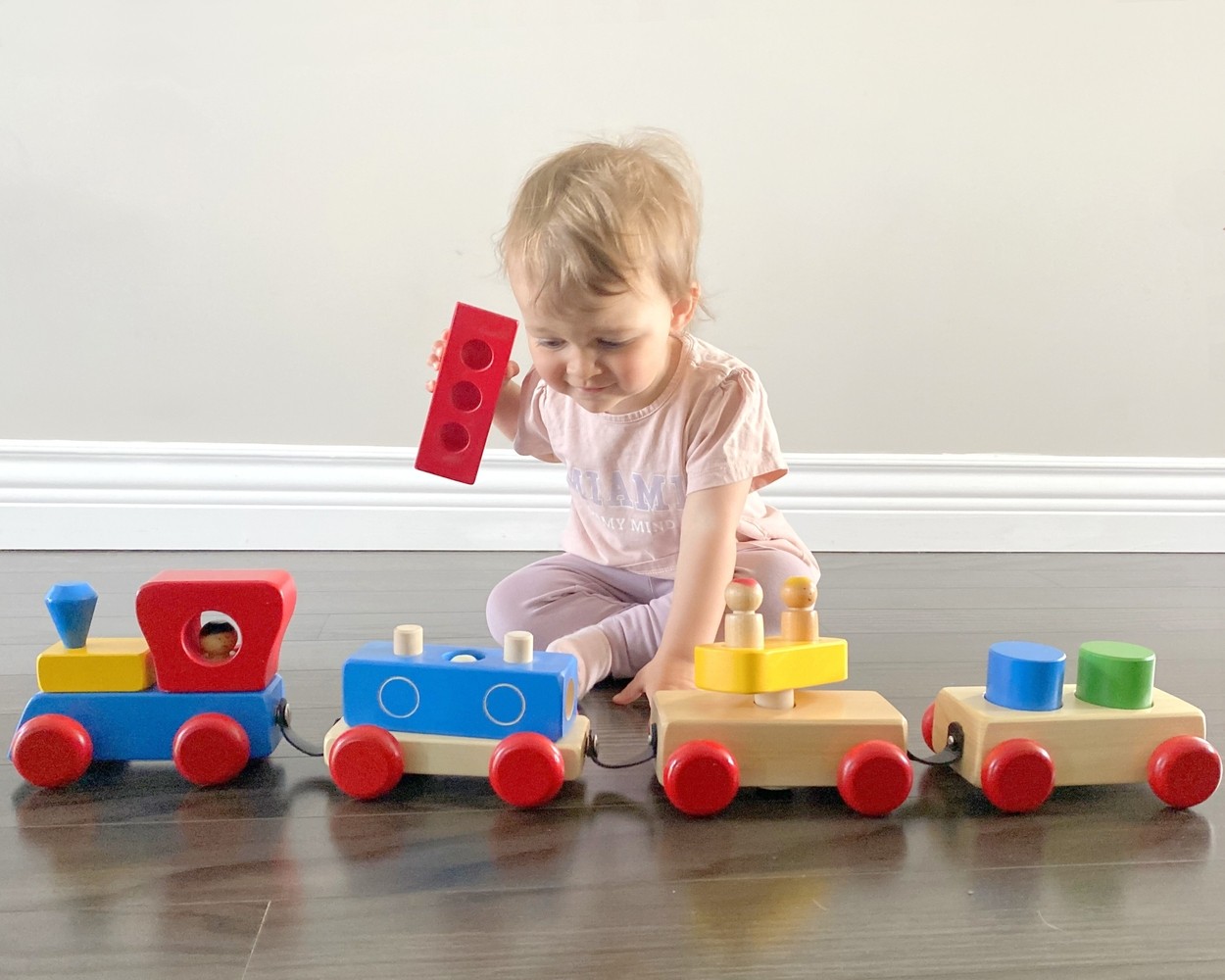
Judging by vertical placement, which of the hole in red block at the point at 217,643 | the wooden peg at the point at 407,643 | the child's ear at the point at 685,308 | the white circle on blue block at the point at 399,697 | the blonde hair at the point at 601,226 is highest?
the blonde hair at the point at 601,226

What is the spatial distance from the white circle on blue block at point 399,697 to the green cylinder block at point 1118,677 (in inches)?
17.2

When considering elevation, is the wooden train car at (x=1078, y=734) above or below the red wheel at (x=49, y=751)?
above

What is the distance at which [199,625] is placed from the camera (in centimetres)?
75

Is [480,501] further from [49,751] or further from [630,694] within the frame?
[49,751]

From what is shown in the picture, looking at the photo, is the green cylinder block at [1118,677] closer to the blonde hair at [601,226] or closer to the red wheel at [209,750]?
the blonde hair at [601,226]

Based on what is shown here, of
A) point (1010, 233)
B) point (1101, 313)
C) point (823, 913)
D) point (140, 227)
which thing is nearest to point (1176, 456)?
point (1101, 313)

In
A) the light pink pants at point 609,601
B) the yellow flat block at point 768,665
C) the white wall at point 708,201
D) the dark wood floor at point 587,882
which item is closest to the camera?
the dark wood floor at point 587,882

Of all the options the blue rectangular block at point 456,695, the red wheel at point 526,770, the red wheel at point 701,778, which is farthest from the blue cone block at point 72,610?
the red wheel at point 701,778

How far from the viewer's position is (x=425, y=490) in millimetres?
1486

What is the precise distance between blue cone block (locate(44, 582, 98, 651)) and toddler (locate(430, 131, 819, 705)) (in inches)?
13.5

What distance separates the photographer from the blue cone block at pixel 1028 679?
708mm

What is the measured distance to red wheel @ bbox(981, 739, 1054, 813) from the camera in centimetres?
69

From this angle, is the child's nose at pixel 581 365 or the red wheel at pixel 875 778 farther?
the child's nose at pixel 581 365

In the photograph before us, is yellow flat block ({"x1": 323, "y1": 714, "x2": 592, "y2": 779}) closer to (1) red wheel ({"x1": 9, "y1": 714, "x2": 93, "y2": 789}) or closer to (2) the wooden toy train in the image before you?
(2) the wooden toy train
